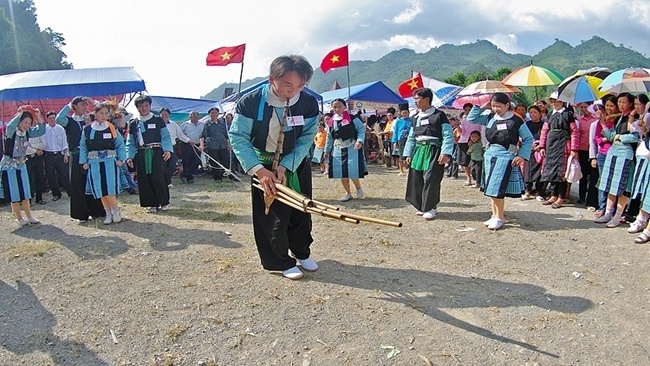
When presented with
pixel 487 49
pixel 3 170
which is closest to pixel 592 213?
pixel 3 170

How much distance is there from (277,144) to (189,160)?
25.7 feet

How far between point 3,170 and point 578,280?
686 centimetres

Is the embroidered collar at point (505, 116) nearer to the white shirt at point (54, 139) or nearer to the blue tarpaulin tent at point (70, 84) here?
the blue tarpaulin tent at point (70, 84)

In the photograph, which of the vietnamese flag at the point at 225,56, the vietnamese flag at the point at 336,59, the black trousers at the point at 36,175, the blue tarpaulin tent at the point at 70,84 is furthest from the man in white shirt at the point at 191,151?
the vietnamese flag at the point at 336,59

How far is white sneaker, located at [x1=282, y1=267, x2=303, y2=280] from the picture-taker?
153 inches

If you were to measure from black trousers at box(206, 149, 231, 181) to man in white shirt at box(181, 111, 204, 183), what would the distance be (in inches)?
13.6

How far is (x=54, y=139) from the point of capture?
8.29 m

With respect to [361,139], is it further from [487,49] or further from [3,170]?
[487,49]

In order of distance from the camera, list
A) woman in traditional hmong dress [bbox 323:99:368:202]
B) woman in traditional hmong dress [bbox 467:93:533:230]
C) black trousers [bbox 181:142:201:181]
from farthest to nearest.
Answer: black trousers [bbox 181:142:201:181]
woman in traditional hmong dress [bbox 323:99:368:202]
woman in traditional hmong dress [bbox 467:93:533:230]

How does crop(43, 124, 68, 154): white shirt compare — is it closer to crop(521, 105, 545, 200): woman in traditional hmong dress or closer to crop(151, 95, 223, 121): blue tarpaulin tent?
crop(151, 95, 223, 121): blue tarpaulin tent

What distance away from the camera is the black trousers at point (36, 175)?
26.1ft

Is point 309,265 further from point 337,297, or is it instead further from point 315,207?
Result: point 315,207

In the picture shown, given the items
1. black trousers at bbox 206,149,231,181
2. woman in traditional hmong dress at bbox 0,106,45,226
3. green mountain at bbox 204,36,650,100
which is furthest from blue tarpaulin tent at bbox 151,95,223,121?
green mountain at bbox 204,36,650,100

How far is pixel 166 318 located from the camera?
3309 mm
